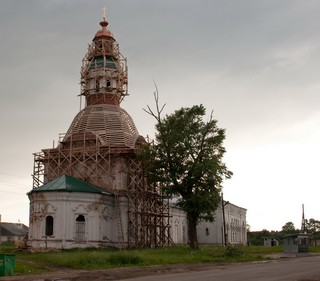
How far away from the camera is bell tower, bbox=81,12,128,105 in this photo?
5191 centimetres

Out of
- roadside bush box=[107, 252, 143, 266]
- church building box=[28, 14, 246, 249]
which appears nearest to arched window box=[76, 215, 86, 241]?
church building box=[28, 14, 246, 249]

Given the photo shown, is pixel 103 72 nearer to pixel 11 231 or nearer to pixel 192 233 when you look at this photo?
pixel 192 233

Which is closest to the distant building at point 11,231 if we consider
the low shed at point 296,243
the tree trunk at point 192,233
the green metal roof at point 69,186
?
the green metal roof at point 69,186

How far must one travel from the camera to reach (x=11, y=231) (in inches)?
3949

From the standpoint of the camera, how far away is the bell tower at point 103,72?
5191cm

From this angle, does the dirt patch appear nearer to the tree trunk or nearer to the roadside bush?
the roadside bush

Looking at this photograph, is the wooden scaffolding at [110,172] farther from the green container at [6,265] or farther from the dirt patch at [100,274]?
the green container at [6,265]

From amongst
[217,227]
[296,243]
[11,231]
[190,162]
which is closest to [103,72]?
[190,162]

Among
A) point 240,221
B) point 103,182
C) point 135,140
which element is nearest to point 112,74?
point 135,140

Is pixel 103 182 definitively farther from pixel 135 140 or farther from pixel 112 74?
pixel 112 74

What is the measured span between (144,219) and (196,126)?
36.3 ft

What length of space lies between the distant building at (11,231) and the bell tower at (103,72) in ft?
173

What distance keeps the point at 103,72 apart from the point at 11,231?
2389 inches

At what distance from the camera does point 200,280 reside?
18266 mm
